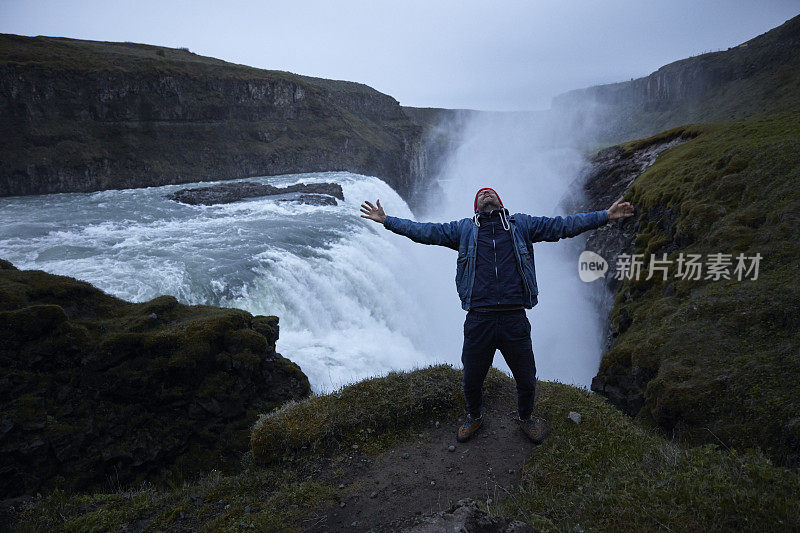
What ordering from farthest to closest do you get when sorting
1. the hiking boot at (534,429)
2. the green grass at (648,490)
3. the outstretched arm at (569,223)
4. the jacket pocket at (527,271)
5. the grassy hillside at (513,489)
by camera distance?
the hiking boot at (534,429) < the outstretched arm at (569,223) < the jacket pocket at (527,271) < the grassy hillside at (513,489) < the green grass at (648,490)

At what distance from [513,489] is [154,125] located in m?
74.4

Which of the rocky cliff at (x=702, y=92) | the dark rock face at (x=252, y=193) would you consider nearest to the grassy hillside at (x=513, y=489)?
the dark rock face at (x=252, y=193)

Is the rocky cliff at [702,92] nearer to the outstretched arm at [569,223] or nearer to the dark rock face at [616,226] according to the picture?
the dark rock face at [616,226]

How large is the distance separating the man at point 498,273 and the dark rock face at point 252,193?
31.6 metres

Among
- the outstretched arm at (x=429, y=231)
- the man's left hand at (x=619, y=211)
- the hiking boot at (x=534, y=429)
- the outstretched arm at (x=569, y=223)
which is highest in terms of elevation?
the man's left hand at (x=619, y=211)

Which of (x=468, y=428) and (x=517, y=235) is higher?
(x=517, y=235)

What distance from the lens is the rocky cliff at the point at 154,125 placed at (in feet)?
160

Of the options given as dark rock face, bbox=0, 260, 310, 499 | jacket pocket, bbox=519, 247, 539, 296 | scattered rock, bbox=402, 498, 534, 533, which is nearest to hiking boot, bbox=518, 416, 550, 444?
jacket pocket, bbox=519, 247, 539, 296

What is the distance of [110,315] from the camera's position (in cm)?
944

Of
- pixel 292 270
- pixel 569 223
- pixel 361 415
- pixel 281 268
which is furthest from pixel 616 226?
pixel 361 415

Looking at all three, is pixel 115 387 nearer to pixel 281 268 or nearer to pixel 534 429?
pixel 534 429

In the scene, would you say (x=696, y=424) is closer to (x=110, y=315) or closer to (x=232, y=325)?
(x=232, y=325)

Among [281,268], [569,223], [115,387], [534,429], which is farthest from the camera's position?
[281,268]

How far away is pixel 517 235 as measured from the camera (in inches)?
195
